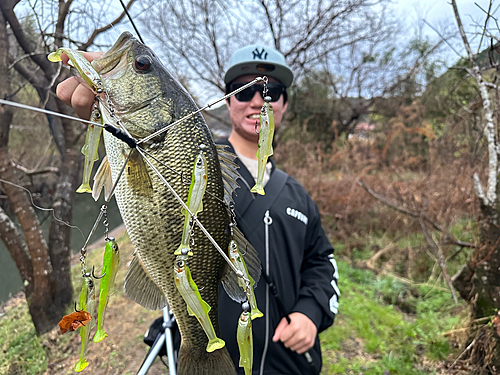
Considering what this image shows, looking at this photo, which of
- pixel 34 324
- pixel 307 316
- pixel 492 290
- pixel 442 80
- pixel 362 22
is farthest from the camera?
pixel 442 80

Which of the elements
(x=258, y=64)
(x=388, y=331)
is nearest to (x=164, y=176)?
(x=258, y=64)

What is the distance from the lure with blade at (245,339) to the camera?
2.11ft

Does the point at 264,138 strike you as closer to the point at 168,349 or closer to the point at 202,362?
the point at 202,362

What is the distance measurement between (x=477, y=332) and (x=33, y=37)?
5.06m

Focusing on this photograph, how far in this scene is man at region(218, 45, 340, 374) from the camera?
5.43 feet

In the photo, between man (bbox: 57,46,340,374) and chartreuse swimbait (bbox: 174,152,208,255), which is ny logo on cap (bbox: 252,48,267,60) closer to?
man (bbox: 57,46,340,374)

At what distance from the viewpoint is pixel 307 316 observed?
5.58 ft

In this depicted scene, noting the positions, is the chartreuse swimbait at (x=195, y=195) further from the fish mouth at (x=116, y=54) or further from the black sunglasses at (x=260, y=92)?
the black sunglasses at (x=260, y=92)

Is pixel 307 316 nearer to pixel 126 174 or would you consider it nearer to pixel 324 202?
pixel 126 174

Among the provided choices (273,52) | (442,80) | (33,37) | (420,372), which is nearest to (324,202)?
(420,372)

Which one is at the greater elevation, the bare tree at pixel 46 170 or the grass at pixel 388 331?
the bare tree at pixel 46 170

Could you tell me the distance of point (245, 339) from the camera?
0.66 metres

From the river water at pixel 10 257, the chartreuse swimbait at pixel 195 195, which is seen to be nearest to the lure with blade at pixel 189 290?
the chartreuse swimbait at pixel 195 195

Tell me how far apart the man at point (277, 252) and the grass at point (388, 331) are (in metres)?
1.80
